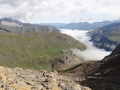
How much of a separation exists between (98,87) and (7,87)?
2274 centimetres

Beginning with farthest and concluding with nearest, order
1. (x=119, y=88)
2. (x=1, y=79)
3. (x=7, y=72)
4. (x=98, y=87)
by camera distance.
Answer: (x=98, y=87) → (x=119, y=88) → (x=7, y=72) → (x=1, y=79)

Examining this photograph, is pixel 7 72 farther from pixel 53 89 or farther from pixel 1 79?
pixel 53 89

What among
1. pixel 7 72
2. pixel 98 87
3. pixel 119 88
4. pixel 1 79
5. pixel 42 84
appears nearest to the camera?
pixel 1 79

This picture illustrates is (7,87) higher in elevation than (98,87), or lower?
higher

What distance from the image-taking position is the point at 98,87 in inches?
1519

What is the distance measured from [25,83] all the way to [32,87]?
105 centimetres

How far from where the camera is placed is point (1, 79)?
69.6ft

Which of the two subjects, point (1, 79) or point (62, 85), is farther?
point (62, 85)

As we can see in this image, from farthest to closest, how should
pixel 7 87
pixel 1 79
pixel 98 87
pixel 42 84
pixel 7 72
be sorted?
pixel 98 87 → pixel 7 72 → pixel 42 84 → pixel 1 79 → pixel 7 87

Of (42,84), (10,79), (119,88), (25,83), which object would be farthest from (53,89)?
(119,88)

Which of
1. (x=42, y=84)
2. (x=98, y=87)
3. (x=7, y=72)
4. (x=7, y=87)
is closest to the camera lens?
(x=7, y=87)

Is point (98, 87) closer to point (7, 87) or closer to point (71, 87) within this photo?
point (71, 87)

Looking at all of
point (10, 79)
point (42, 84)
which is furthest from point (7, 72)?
point (42, 84)

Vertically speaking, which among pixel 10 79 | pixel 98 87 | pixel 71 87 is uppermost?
pixel 10 79
